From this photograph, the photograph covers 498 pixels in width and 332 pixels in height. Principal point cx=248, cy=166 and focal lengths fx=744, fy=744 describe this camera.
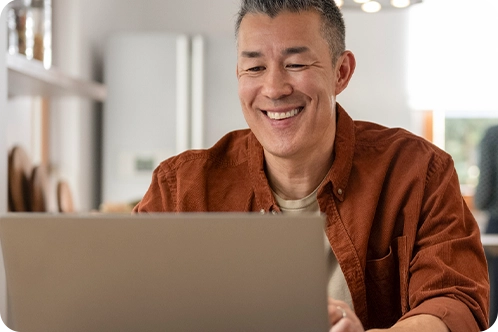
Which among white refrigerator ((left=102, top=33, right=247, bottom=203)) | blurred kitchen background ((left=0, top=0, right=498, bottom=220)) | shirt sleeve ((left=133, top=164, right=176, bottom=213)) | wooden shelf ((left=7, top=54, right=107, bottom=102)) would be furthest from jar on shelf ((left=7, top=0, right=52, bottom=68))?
white refrigerator ((left=102, top=33, right=247, bottom=203))

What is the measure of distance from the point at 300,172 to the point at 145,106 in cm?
291

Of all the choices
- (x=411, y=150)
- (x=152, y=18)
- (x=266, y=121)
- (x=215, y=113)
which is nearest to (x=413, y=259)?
(x=411, y=150)

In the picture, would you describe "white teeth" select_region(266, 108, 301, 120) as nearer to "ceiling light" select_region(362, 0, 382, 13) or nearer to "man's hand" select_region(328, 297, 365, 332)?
"man's hand" select_region(328, 297, 365, 332)

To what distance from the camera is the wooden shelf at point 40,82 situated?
214 cm

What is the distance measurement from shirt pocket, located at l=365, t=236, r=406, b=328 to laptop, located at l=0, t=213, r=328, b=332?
1.97 feet

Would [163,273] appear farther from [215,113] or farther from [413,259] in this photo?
[215,113]

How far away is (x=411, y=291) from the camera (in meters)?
1.45

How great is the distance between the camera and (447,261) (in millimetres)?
1430

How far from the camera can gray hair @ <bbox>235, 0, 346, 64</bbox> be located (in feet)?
5.18

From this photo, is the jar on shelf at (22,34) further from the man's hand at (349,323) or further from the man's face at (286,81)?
the man's hand at (349,323)

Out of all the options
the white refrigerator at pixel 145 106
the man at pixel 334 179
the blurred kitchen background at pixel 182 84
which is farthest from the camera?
the white refrigerator at pixel 145 106

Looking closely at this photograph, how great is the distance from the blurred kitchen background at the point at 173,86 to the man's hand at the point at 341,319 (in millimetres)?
1924

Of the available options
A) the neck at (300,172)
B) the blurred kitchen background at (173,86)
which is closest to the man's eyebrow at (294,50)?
the neck at (300,172)

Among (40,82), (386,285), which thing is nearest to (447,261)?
(386,285)
